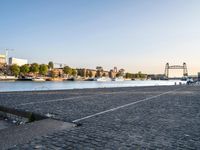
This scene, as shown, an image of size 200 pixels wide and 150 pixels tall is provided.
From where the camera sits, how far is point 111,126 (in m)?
7.59

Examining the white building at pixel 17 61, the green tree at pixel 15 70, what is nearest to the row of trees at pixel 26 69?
the green tree at pixel 15 70

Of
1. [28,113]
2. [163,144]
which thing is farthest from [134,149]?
[28,113]

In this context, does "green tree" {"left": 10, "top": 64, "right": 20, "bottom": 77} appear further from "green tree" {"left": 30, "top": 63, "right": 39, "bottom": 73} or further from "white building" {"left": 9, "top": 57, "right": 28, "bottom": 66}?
"white building" {"left": 9, "top": 57, "right": 28, "bottom": 66}

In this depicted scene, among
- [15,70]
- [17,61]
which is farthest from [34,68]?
[17,61]

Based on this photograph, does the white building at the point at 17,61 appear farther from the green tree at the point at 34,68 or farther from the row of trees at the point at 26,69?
the green tree at the point at 34,68

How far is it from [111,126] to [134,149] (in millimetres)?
2364

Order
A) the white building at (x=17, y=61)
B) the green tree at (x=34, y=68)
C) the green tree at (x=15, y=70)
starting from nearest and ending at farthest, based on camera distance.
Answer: the green tree at (x=15, y=70)
the green tree at (x=34, y=68)
the white building at (x=17, y=61)

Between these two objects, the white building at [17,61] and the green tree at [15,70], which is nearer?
the green tree at [15,70]

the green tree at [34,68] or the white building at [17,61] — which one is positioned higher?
the white building at [17,61]

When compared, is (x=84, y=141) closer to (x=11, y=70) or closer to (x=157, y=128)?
(x=157, y=128)

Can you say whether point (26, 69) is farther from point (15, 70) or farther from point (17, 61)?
point (17, 61)

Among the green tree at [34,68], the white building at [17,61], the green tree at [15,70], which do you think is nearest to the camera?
the green tree at [15,70]

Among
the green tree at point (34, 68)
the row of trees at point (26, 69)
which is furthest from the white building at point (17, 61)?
the green tree at point (34, 68)

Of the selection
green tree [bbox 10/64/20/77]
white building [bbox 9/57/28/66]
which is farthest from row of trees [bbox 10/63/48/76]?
white building [bbox 9/57/28/66]
